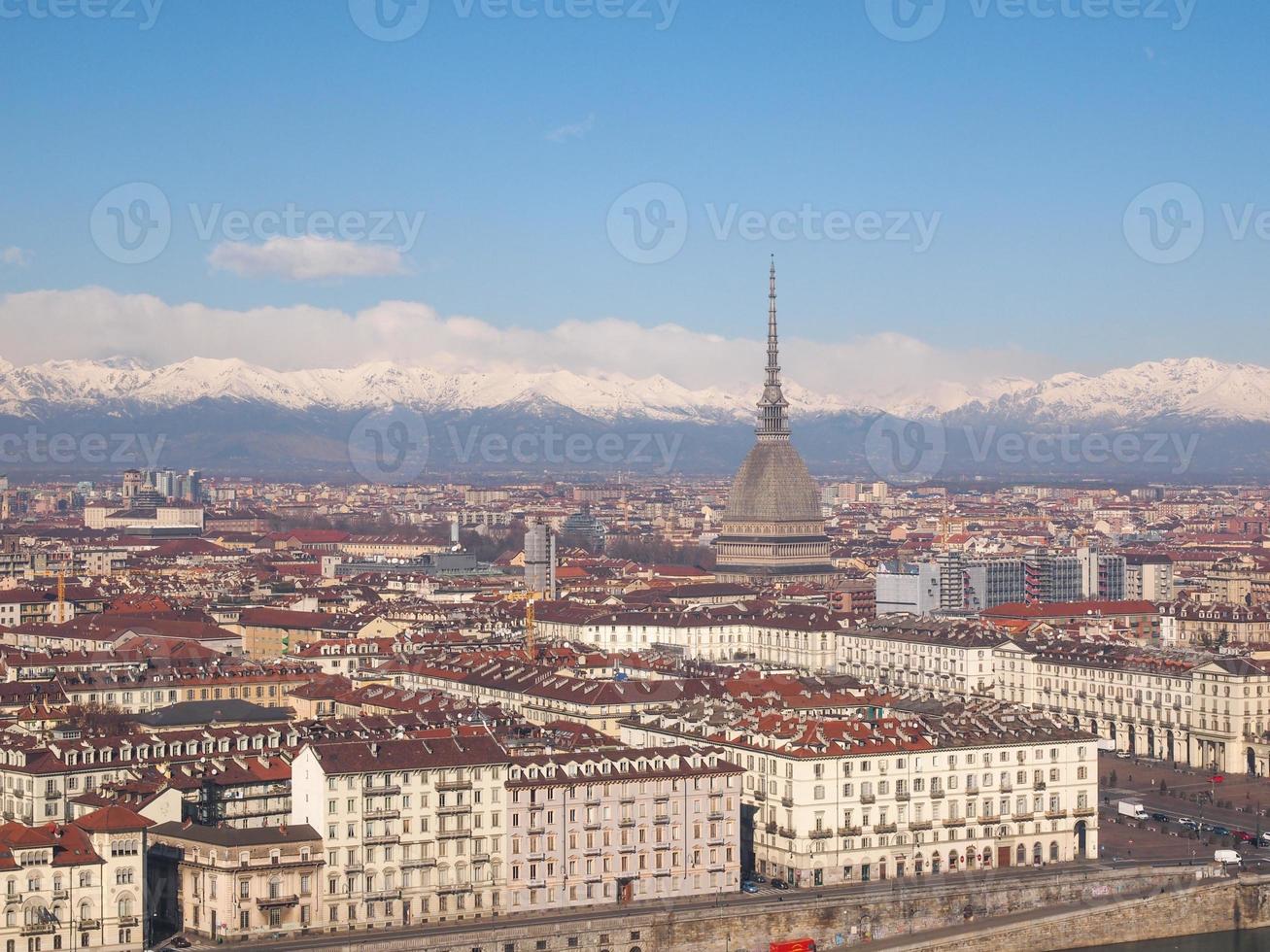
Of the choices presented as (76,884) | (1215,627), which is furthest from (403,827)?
(1215,627)

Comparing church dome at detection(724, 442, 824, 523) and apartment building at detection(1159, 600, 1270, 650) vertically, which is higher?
church dome at detection(724, 442, 824, 523)

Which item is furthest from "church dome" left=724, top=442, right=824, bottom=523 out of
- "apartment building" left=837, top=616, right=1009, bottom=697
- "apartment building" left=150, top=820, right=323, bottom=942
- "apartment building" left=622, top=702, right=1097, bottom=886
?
"apartment building" left=150, top=820, right=323, bottom=942

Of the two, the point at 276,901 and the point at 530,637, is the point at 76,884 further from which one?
the point at 530,637

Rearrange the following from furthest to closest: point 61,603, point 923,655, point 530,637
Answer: point 61,603
point 530,637
point 923,655

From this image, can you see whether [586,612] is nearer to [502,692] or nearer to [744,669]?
[744,669]

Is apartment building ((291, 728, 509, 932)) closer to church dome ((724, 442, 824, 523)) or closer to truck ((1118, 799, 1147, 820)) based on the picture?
truck ((1118, 799, 1147, 820))

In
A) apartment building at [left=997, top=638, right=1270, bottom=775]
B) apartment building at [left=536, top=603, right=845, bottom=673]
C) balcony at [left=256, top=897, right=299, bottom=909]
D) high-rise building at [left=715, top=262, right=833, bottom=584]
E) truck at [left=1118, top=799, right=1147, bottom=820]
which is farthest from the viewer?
high-rise building at [left=715, top=262, right=833, bottom=584]
